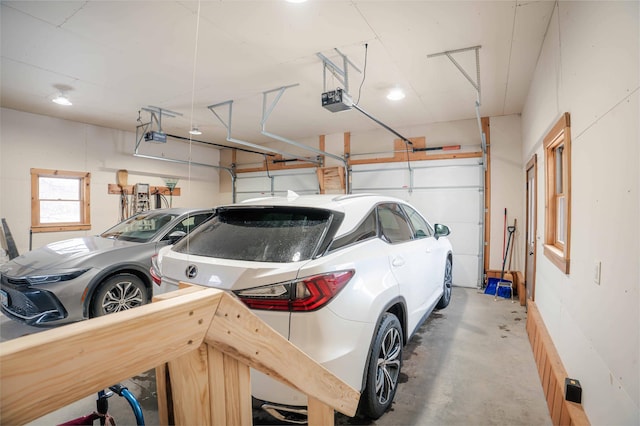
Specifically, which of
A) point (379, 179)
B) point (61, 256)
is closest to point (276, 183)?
point (379, 179)

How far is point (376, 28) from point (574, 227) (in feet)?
8.12

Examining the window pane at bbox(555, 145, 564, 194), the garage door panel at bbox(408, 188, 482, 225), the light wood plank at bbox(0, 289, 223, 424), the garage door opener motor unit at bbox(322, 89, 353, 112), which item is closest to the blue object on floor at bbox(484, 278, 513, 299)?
the garage door panel at bbox(408, 188, 482, 225)

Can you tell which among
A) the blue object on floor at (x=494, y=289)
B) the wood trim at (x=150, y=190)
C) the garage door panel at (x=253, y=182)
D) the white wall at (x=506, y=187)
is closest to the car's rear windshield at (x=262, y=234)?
the blue object on floor at (x=494, y=289)

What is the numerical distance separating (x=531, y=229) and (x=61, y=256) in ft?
20.1

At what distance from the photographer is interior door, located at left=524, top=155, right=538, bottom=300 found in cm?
399

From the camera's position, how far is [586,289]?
6.07 feet

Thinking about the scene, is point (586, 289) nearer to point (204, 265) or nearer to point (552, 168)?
point (552, 168)

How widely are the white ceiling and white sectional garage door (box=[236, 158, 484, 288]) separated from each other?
1230 mm

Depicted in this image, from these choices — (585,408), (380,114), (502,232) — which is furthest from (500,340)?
(380,114)

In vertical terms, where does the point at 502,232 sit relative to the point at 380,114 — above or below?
below

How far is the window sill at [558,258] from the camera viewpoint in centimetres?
224

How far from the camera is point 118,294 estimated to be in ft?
12.1

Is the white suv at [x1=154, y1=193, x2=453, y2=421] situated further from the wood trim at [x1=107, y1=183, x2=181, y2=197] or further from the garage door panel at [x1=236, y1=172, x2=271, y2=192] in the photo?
the garage door panel at [x1=236, y1=172, x2=271, y2=192]

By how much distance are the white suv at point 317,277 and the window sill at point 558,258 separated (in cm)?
108
